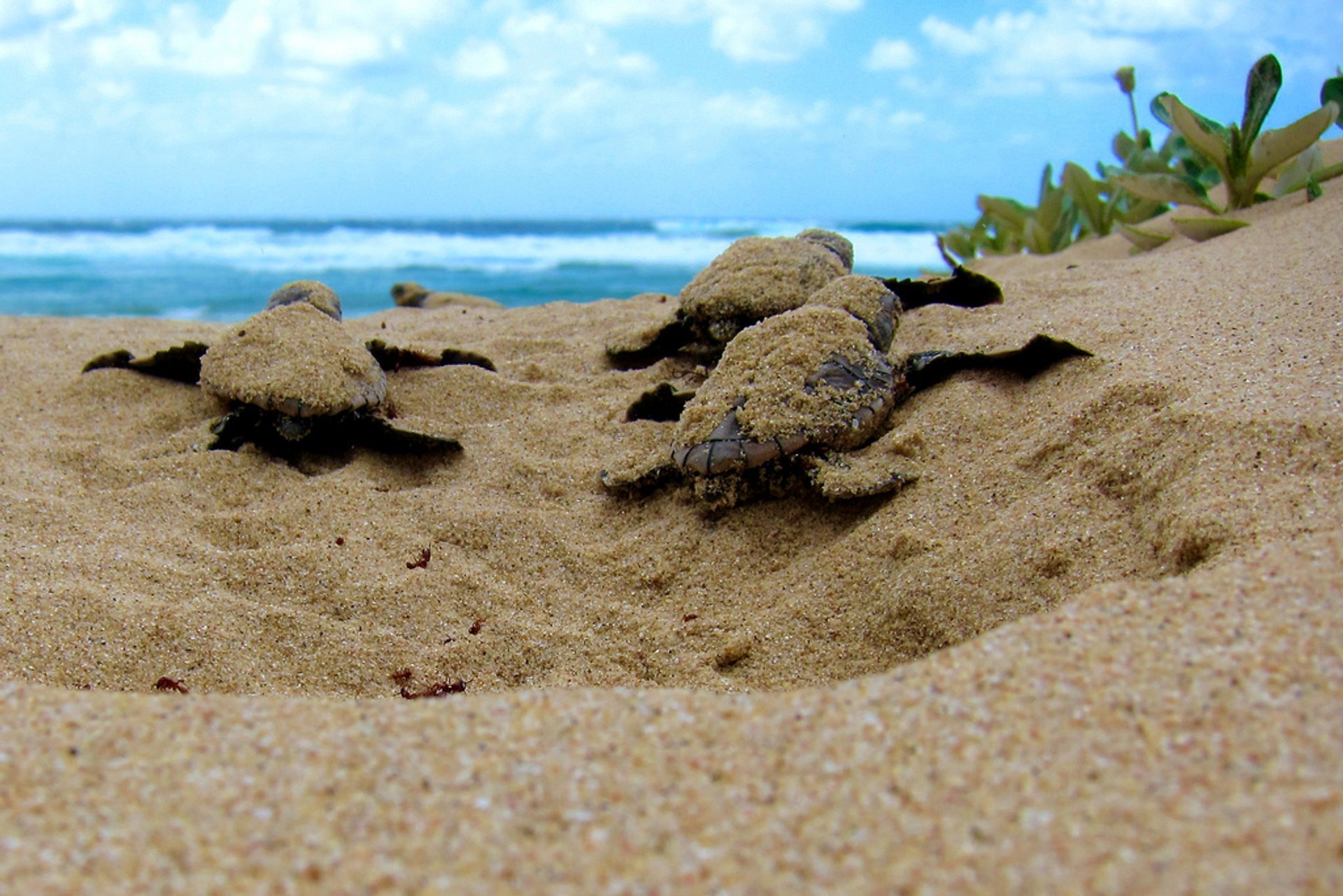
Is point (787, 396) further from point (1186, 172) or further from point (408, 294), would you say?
point (408, 294)

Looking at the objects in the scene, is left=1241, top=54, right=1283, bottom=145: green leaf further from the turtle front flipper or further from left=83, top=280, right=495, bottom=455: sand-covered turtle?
the turtle front flipper

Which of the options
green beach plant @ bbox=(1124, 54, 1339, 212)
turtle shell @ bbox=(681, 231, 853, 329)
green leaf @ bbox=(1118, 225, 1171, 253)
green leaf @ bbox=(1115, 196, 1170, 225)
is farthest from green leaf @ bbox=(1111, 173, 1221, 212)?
turtle shell @ bbox=(681, 231, 853, 329)

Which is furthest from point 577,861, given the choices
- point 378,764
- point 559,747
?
point 378,764

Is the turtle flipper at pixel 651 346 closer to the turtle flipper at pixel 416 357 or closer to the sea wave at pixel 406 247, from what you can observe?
the turtle flipper at pixel 416 357

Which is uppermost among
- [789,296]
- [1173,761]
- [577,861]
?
[789,296]

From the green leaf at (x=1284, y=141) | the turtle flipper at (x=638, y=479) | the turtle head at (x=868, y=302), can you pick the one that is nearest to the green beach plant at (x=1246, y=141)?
the green leaf at (x=1284, y=141)

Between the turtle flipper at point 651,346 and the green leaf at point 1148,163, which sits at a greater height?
the green leaf at point 1148,163

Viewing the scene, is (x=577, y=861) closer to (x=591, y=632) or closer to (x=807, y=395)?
(x=591, y=632)
